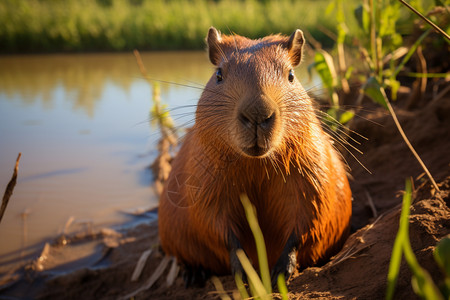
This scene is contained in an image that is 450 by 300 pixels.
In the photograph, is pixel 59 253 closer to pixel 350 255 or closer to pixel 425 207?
pixel 350 255

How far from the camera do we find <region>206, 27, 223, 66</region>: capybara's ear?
2592 millimetres

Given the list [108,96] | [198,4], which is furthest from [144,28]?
[108,96]

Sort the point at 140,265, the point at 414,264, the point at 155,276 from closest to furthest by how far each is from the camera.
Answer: the point at 414,264 < the point at 155,276 < the point at 140,265

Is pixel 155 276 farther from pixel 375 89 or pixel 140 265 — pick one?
pixel 375 89

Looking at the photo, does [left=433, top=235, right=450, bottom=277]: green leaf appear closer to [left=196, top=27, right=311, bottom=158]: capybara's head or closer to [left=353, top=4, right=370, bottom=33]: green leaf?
[left=196, top=27, right=311, bottom=158]: capybara's head

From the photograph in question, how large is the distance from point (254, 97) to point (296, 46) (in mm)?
827

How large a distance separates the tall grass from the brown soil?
400 inches

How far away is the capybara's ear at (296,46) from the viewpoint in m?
2.51

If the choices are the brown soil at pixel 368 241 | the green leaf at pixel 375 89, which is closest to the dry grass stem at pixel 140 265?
the brown soil at pixel 368 241

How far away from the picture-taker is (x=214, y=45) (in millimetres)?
2625

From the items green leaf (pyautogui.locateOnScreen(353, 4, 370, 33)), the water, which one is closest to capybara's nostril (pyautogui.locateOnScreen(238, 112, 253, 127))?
the water

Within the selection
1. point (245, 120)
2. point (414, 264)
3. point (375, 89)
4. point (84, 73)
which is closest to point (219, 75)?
point (245, 120)

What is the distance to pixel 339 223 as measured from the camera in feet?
8.57

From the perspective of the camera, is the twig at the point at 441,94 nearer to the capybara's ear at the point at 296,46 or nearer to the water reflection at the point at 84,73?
the capybara's ear at the point at 296,46
